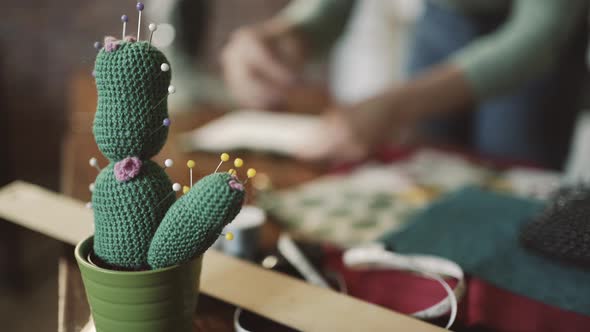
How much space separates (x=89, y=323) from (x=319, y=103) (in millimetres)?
1248

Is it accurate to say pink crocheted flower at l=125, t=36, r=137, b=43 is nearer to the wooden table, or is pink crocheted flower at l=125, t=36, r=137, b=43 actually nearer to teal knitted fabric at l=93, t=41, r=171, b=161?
teal knitted fabric at l=93, t=41, r=171, b=161

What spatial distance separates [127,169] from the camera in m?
0.39

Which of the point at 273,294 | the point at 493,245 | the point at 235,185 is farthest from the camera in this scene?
the point at 493,245

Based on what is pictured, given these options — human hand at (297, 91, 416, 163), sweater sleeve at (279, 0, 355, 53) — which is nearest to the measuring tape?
human hand at (297, 91, 416, 163)

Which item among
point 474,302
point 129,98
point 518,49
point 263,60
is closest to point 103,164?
point 263,60

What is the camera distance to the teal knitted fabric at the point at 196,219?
1.19ft

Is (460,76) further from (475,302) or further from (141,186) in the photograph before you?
(141,186)

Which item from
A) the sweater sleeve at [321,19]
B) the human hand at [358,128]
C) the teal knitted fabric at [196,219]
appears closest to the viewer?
the teal knitted fabric at [196,219]

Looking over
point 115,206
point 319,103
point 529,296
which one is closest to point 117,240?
point 115,206

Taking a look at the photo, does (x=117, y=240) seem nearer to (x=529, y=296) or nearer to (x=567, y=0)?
(x=529, y=296)

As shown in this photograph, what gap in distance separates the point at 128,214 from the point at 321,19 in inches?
32.9

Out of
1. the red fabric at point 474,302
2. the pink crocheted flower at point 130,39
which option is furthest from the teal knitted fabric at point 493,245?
the pink crocheted flower at point 130,39

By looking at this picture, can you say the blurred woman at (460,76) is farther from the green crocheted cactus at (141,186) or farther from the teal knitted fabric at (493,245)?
the green crocheted cactus at (141,186)

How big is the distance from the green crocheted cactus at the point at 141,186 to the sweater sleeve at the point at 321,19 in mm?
748
